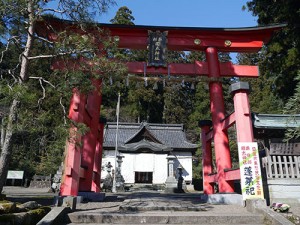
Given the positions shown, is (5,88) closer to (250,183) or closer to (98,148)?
(250,183)

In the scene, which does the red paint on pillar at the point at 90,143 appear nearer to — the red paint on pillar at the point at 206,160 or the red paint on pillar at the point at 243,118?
the red paint on pillar at the point at 206,160

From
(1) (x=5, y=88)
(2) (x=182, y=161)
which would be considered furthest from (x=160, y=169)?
(1) (x=5, y=88)

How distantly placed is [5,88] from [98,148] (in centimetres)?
853

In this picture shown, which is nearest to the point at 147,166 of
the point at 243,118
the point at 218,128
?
the point at 218,128

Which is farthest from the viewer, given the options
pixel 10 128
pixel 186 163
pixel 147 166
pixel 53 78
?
pixel 186 163

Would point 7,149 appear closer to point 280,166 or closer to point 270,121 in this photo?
point 280,166

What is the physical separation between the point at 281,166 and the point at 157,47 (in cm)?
657

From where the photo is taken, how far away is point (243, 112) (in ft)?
28.4

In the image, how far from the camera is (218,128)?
10164 mm

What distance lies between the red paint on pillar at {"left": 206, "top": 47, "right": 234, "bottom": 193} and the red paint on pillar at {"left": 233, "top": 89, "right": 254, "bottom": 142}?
1.42 metres

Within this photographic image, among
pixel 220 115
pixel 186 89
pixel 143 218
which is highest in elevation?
pixel 186 89

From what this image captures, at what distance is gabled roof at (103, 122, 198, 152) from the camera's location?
28062 mm

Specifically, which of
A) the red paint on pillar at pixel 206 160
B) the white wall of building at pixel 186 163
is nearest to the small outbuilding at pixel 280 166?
the red paint on pillar at pixel 206 160

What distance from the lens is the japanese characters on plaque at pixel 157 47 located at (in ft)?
35.4
